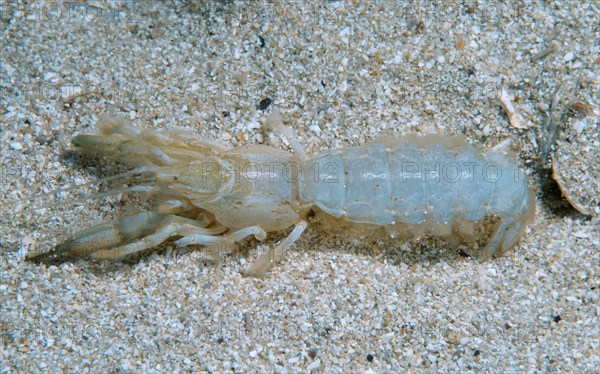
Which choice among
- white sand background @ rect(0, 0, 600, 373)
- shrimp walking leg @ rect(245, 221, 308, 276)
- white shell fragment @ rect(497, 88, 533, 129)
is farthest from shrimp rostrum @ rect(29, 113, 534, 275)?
white shell fragment @ rect(497, 88, 533, 129)

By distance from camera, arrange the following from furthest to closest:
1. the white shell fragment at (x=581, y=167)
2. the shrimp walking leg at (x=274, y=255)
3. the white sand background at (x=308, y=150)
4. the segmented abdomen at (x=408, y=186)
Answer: the white shell fragment at (x=581, y=167) → the segmented abdomen at (x=408, y=186) → the shrimp walking leg at (x=274, y=255) → the white sand background at (x=308, y=150)

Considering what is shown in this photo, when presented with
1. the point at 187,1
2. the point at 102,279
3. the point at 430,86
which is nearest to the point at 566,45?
the point at 430,86

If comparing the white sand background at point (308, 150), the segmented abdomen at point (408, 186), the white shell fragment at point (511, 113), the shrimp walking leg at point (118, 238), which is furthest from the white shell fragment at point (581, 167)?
the shrimp walking leg at point (118, 238)

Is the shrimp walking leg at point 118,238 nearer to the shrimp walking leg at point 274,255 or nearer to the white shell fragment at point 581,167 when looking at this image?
the shrimp walking leg at point 274,255

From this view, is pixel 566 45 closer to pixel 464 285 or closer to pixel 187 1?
pixel 464 285

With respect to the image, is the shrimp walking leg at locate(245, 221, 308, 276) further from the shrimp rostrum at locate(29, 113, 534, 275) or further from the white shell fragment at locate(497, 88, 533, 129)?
the white shell fragment at locate(497, 88, 533, 129)

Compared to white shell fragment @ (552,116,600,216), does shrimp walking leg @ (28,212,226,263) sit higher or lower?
lower
